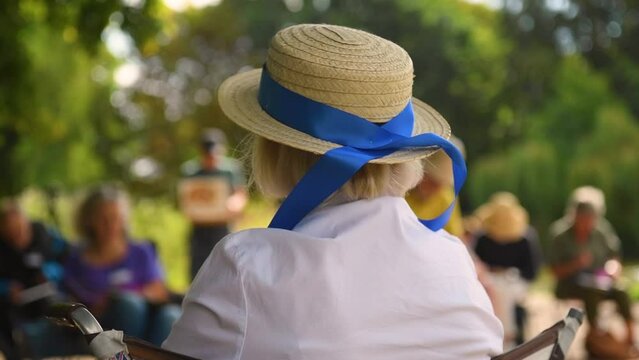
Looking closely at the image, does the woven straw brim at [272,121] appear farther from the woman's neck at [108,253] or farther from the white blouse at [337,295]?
the woman's neck at [108,253]

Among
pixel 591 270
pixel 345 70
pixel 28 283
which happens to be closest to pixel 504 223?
pixel 591 270

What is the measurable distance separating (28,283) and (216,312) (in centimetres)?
463

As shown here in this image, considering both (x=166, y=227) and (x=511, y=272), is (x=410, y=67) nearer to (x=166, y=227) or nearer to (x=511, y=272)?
(x=511, y=272)

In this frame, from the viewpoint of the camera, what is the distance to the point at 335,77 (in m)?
2.32

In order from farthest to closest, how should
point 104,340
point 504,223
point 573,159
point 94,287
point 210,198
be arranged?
point 573,159 < point 210,198 < point 504,223 < point 94,287 < point 104,340

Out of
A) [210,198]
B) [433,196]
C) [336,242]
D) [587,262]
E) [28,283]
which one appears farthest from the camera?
[210,198]

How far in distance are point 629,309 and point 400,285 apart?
22.8ft

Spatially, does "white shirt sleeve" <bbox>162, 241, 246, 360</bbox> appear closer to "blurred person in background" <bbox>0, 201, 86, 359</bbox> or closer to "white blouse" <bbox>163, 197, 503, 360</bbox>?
"white blouse" <bbox>163, 197, 503, 360</bbox>

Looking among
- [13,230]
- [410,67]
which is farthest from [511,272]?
[410,67]

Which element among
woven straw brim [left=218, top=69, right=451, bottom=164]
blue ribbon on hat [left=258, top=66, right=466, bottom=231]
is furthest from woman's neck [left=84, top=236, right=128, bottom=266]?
blue ribbon on hat [left=258, top=66, right=466, bottom=231]

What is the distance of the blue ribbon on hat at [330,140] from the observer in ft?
7.32

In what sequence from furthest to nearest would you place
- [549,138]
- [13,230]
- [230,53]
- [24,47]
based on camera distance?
1. [230,53]
2. [549,138]
3. [24,47]
4. [13,230]

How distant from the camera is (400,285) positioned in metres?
2.17

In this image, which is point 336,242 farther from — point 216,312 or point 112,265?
point 112,265
